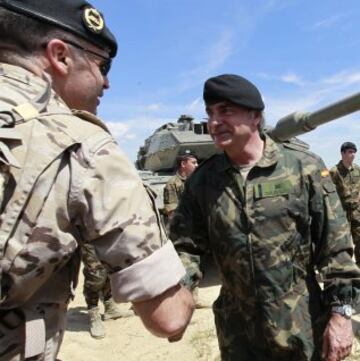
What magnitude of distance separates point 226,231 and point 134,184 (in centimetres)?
144

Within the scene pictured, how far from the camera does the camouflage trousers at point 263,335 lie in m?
2.49

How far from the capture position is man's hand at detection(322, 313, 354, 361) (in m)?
2.39

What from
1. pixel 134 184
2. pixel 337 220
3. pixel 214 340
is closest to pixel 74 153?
pixel 134 184

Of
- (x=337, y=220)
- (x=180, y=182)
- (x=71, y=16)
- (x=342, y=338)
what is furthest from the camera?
(x=180, y=182)

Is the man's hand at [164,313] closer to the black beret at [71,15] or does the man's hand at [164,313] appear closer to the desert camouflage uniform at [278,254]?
the black beret at [71,15]

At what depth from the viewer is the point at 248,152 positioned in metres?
2.79

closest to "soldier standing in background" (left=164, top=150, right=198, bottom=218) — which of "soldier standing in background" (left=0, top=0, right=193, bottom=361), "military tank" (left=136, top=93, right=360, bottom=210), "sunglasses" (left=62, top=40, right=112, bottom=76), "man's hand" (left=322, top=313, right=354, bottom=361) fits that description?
"military tank" (left=136, top=93, right=360, bottom=210)

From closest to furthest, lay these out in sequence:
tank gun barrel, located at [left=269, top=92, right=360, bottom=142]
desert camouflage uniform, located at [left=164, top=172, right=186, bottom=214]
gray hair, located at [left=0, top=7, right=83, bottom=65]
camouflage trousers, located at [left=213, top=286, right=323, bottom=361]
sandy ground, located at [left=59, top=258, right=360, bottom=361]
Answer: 1. gray hair, located at [left=0, top=7, right=83, bottom=65]
2. camouflage trousers, located at [left=213, top=286, right=323, bottom=361]
3. sandy ground, located at [left=59, top=258, right=360, bottom=361]
4. tank gun barrel, located at [left=269, top=92, right=360, bottom=142]
5. desert camouflage uniform, located at [left=164, top=172, right=186, bottom=214]

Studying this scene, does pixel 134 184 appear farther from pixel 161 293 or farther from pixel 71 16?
pixel 71 16

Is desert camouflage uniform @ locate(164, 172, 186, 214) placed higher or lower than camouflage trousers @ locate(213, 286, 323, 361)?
higher

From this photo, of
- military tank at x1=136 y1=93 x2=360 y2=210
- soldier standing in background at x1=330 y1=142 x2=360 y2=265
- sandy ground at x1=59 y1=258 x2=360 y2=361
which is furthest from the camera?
military tank at x1=136 y1=93 x2=360 y2=210

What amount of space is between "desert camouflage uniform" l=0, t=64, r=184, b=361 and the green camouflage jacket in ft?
28.6

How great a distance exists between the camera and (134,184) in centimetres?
130

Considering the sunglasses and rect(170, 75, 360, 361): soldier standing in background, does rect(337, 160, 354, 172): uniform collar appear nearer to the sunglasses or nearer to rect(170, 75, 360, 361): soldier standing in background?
rect(170, 75, 360, 361): soldier standing in background
